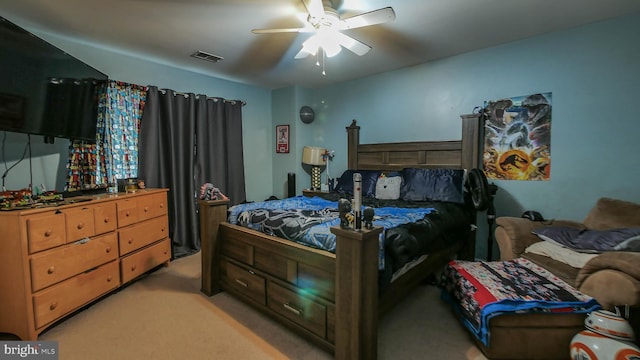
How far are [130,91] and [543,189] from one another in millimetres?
4649

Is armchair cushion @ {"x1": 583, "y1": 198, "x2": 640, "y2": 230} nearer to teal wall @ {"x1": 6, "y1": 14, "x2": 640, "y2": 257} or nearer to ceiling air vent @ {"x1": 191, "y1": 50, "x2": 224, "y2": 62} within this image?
teal wall @ {"x1": 6, "y1": 14, "x2": 640, "y2": 257}

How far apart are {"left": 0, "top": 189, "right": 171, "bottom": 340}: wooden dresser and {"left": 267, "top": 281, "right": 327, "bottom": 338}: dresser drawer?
4.98 feet

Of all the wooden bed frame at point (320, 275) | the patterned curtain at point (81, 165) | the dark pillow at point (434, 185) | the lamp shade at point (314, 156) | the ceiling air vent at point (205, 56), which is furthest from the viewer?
the lamp shade at point (314, 156)

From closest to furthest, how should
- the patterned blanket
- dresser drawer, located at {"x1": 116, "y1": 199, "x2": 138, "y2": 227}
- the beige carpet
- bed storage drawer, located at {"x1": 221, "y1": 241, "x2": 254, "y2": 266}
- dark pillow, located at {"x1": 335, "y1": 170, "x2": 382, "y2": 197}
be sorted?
the patterned blanket < the beige carpet < bed storage drawer, located at {"x1": 221, "y1": 241, "x2": 254, "y2": 266} < dresser drawer, located at {"x1": 116, "y1": 199, "x2": 138, "y2": 227} < dark pillow, located at {"x1": 335, "y1": 170, "x2": 382, "y2": 197}

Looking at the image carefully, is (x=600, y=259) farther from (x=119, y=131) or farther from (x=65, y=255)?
(x=119, y=131)

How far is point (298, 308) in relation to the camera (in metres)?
1.83

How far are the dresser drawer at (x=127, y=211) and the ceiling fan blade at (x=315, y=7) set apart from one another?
93.0 inches

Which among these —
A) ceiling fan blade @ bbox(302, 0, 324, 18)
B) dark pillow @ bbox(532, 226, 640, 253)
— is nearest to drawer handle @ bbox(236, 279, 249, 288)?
ceiling fan blade @ bbox(302, 0, 324, 18)

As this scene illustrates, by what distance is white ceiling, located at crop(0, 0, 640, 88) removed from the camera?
7.00ft

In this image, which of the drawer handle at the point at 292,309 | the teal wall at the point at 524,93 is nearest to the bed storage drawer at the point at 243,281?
the drawer handle at the point at 292,309

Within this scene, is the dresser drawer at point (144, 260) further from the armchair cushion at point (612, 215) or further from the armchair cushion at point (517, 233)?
the armchair cushion at point (612, 215)

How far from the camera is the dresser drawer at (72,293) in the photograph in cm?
187

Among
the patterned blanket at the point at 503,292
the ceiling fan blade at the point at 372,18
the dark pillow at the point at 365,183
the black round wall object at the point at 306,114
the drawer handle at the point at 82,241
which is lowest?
the patterned blanket at the point at 503,292

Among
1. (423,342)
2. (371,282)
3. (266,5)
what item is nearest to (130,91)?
(266,5)
